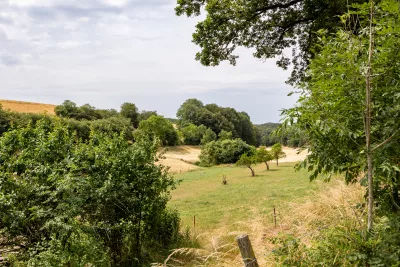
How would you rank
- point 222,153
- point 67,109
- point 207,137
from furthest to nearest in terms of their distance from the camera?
point 207,137 → point 222,153 → point 67,109

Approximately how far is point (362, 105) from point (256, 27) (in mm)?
9881

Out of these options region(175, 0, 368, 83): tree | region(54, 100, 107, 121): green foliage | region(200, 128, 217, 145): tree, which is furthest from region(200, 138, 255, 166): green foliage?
region(175, 0, 368, 83): tree

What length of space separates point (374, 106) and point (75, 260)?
208 inches

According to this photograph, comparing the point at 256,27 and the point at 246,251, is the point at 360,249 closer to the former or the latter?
the point at 246,251

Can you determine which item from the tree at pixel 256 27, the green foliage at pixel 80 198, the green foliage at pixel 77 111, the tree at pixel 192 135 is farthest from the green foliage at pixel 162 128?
the green foliage at pixel 80 198

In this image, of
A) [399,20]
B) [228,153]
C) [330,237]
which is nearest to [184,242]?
[330,237]

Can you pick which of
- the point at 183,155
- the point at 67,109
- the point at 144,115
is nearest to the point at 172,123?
the point at 144,115

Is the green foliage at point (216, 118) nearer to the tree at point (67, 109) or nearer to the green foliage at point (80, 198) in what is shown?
the tree at point (67, 109)

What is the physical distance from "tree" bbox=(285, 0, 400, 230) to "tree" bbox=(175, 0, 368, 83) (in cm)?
785

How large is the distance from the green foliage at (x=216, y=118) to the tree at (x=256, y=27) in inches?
3012

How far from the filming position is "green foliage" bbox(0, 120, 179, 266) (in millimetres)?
6055

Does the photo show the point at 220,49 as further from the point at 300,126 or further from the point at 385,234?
the point at 385,234

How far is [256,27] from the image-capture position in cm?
1223

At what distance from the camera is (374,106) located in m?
3.11
